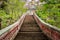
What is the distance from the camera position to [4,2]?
17.0 meters

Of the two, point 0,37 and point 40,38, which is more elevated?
point 0,37

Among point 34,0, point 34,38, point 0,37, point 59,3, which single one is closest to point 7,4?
point 59,3

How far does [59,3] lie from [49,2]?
4.45 feet

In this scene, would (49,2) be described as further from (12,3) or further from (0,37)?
(0,37)

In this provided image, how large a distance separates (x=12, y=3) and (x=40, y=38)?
9.34m

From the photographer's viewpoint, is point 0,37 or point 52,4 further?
point 52,4

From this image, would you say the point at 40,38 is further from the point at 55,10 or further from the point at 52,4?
the point at 52,4

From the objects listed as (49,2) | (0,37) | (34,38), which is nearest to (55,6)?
(49,2)

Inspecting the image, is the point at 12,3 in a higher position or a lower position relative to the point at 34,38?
higher

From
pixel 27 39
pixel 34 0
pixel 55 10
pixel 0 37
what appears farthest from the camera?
pixel 34 0

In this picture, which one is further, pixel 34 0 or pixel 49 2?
pixel 34 0

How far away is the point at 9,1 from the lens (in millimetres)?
17703

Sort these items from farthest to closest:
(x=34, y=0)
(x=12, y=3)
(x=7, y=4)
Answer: (x=34, y=0), (x=12, y=3), (x=7, y=4)

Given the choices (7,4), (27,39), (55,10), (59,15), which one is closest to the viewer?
(27,39)
